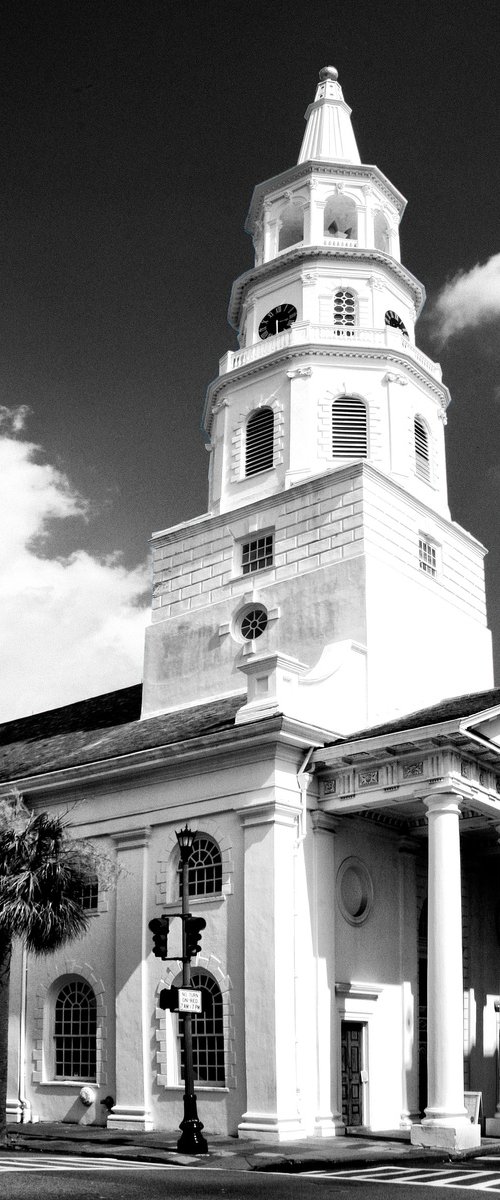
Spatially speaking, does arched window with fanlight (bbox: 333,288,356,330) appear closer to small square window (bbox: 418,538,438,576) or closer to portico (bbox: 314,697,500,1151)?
small square window (bbox: 418,538,438,576)

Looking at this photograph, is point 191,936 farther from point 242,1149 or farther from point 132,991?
point 132,991

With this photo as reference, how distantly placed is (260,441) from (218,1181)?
20.6 m

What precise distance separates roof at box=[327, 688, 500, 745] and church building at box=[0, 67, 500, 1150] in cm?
17

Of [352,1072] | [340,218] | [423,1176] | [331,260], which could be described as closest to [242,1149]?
[423,1176]

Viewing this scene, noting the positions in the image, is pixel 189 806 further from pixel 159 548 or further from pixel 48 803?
pixel 159 548

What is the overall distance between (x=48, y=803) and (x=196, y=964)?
5.76m

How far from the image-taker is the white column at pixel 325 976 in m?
23.3

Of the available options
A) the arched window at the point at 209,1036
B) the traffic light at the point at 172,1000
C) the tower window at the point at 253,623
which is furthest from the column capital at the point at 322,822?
the tower window at the point at 253,623

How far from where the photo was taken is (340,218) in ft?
120

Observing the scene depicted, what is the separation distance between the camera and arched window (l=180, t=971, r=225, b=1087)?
2397 cm

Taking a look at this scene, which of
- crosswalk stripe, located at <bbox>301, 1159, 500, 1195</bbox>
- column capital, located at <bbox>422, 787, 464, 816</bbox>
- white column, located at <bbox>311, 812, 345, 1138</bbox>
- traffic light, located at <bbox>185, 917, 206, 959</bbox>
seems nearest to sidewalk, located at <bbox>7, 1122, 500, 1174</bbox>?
crosswalk stripe, located at <bbox>301, 1159, 500, 1195</bbox>

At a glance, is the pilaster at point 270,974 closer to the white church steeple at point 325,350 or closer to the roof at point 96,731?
the roof at point 96,731

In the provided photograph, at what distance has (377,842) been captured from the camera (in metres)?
26.7

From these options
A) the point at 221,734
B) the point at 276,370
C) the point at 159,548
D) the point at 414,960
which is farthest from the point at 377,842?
the point at 276,370
